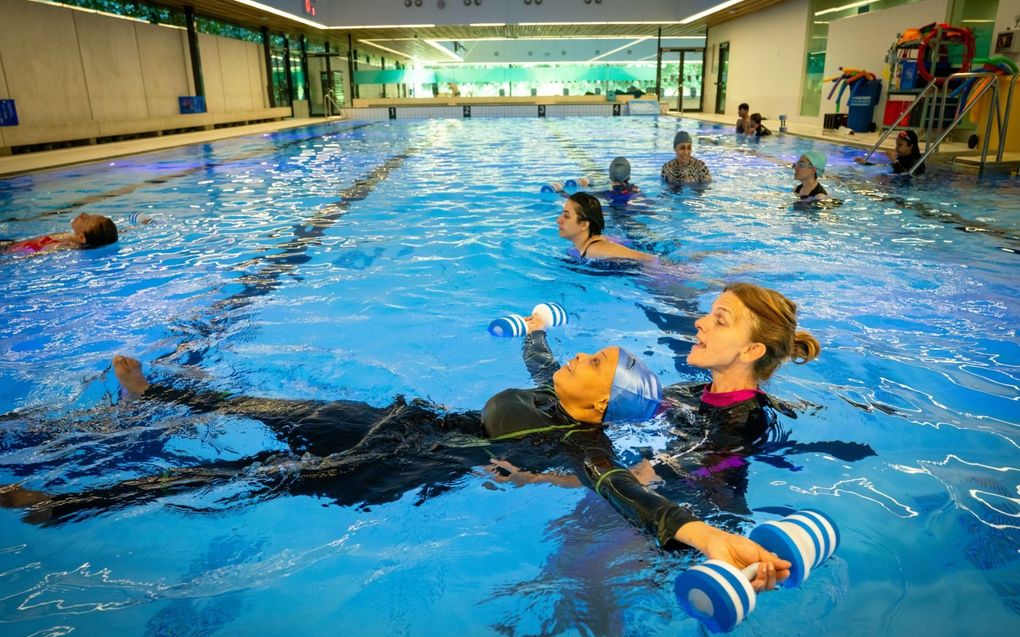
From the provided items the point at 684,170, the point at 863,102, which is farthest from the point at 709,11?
the point at 684,170

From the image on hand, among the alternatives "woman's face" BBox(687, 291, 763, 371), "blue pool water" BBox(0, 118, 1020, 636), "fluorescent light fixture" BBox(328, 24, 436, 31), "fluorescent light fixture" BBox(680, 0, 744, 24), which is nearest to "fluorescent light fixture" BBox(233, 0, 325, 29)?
"fluorescent light fixture" BBox(328, 24, 436, 31)

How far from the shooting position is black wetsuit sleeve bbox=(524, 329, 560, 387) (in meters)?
2.75

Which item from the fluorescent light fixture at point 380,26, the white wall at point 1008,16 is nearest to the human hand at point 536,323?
the white wall at point 1008,16

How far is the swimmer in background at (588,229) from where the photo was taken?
16.9 ft

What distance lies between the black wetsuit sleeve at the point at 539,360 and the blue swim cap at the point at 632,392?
49cm

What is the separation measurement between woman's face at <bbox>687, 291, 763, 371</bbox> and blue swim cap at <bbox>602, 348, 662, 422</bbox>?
18 centimetres

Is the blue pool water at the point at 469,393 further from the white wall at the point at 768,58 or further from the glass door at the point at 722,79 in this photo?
the glass door at the point at 722,79

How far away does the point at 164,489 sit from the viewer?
88.8 inches

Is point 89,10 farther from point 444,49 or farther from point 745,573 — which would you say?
point 444,49

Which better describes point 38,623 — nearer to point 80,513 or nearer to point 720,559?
point 80,513

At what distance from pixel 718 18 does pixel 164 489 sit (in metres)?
29.2

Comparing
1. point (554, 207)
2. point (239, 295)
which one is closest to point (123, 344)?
point (239, 295)

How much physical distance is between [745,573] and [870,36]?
19.4 meters

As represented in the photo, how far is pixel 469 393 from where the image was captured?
11.6 feet
